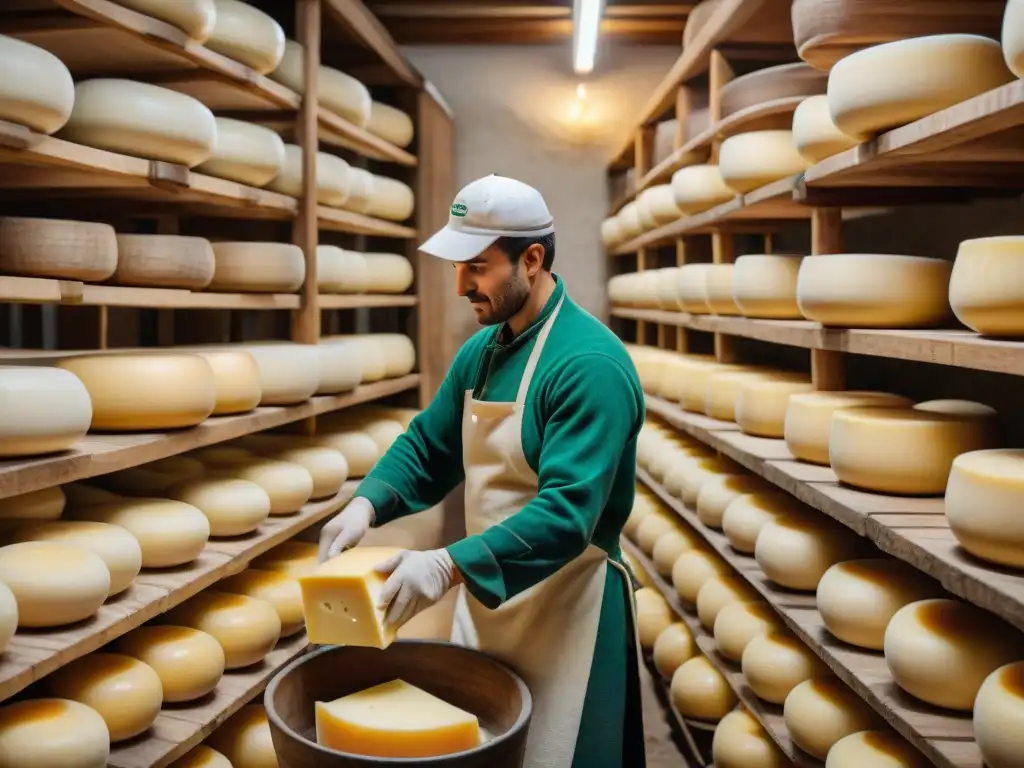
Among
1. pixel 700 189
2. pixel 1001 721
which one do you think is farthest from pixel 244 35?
pixel 1001 721

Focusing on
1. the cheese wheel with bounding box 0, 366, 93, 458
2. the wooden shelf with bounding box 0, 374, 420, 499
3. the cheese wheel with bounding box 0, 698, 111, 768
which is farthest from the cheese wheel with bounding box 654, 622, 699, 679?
the cheese wheel with bounding box 0, 366, 93, 458

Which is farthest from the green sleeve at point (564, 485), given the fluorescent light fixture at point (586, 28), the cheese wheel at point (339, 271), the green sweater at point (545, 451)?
the fluorescent light fixture at point (586, 28)

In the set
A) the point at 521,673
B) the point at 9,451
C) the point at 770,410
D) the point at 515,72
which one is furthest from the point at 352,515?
the point at 515,72

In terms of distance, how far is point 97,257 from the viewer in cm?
207

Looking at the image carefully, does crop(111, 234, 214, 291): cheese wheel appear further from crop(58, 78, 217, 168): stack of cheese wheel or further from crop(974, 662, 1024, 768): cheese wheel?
Result: crop(974, 662, 1024, 768): cheese wheel

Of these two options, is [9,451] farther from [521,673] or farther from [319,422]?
[319,422]

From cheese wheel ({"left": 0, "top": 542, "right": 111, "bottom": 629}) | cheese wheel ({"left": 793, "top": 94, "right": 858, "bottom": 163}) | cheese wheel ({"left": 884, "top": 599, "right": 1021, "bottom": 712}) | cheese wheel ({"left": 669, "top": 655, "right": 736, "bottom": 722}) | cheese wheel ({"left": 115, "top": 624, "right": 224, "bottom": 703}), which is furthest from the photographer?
cheese wheel ({"left": 669, "top": 655, "right": 736, "bottom": 722})

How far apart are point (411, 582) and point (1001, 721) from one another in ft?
2.75

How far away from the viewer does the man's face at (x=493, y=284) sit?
1.85 meters

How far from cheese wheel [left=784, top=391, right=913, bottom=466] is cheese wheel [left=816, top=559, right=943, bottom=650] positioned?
30 centimetres

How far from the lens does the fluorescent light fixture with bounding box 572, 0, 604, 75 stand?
3648mm

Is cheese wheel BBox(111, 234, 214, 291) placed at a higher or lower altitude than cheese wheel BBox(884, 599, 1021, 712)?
higher

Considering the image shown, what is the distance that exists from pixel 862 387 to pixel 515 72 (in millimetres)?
3227

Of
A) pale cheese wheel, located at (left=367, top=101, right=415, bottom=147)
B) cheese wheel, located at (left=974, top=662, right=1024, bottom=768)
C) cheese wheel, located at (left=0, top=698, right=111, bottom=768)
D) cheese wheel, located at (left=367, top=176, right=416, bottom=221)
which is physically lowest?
cheese wheel, located at (left=0, top=698, right=111, bottom=768)
